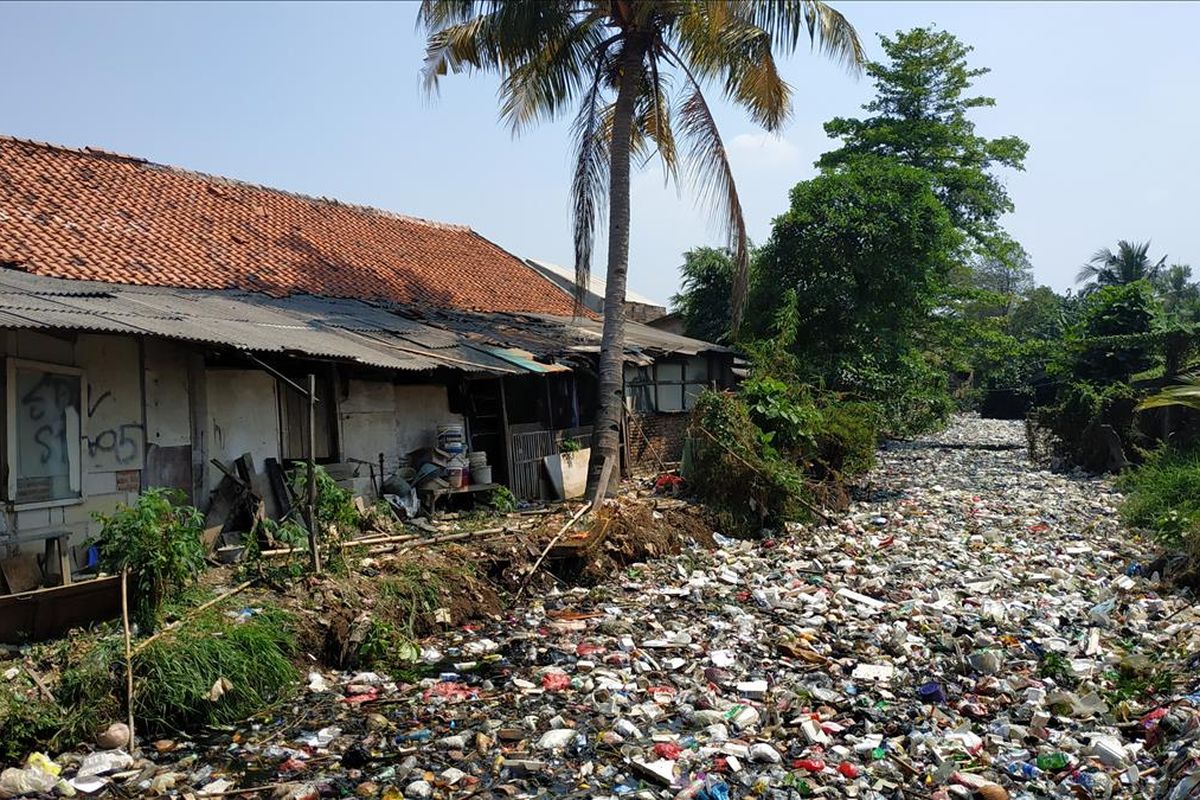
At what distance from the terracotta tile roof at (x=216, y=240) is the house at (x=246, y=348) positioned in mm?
39

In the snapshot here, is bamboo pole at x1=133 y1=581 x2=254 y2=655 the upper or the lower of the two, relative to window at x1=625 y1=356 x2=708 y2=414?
lower

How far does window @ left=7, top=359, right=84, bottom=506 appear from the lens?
6.20 meters

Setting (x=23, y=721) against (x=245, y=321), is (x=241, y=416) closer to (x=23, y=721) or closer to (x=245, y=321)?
(x=245, y=321)

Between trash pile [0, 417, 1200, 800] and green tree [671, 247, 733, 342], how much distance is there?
40.1ft

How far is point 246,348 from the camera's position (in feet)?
22.4

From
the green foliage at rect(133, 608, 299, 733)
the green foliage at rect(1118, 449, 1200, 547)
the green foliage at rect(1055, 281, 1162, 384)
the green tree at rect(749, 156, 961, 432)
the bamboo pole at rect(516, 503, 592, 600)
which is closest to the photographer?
the green foliage at rect(133, 608, 299, 733)

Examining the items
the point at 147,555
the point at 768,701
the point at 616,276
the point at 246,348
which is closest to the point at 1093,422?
the point at 616,276

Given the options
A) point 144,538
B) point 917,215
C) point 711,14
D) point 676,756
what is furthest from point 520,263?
point 676,756

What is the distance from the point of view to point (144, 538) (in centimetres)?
531

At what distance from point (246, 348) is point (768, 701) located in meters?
4.60

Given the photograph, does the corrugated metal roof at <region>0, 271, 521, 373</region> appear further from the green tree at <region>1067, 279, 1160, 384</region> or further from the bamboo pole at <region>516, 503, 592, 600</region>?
the green tree at <region>1067, 279, 1160, 384</region>

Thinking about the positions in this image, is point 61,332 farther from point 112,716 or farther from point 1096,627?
point 1096,627

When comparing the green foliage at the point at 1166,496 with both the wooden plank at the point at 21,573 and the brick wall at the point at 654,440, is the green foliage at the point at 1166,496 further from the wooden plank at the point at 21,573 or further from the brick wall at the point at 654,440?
the wooden plank at the point at 21,573

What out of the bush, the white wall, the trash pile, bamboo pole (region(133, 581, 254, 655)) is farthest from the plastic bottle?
the bush
